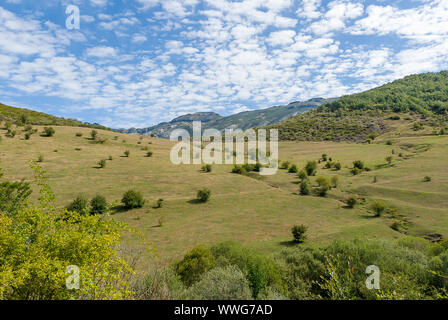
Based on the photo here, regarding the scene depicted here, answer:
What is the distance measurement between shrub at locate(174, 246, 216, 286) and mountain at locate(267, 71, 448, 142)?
3703 inches

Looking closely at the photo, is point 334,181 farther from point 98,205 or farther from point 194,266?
point 98,205

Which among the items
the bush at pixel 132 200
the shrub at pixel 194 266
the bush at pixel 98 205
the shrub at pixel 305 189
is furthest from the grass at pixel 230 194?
the shrub at pixel 194 266

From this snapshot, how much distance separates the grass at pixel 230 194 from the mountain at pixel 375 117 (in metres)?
41.1

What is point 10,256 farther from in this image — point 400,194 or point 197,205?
point 400,194

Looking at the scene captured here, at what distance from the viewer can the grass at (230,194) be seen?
27438mm

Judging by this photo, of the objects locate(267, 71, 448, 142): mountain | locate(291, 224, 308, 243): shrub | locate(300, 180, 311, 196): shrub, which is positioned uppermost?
locate(267, 71, 448, 142): mountain

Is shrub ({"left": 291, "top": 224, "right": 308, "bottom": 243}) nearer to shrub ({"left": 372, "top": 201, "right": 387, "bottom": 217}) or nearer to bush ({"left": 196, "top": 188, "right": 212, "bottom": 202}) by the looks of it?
shrub ({"left": 372, "top": 201, "right": 387, "bottom": 217})

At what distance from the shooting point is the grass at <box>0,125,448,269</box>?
2744 centimetres

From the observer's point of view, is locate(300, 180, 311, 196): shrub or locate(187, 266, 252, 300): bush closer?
locate(187, 266, 252, 300): bush

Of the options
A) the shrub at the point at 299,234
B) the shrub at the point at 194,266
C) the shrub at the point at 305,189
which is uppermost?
the shrub at the point at 305,189

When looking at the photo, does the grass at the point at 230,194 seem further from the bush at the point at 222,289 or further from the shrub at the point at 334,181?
the bush at the point at 222,289

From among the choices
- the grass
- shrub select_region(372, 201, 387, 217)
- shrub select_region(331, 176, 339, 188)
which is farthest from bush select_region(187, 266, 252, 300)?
shrub select_region(331, 176, 339, 188)

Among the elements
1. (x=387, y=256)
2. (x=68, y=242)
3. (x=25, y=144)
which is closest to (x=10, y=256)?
(x=68, y=242)
